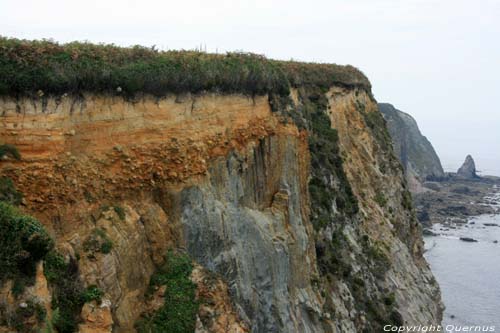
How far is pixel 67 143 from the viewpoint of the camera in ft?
44.0

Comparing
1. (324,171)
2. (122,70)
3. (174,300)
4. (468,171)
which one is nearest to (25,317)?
(174,300)

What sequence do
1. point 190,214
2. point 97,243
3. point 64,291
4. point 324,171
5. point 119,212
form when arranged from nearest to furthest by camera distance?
point 64,291 < point 97,243 < point 119,212 < point 190,214 < point 324,171

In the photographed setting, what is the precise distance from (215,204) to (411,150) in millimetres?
106680

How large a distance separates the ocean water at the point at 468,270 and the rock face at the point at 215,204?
17.7 meters

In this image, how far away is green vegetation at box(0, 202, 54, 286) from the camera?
1006 centimetres

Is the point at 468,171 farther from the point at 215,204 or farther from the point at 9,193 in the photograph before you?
the point at 9,193

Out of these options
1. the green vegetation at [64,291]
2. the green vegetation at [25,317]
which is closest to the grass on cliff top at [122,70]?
the green vegetation at [64,291]

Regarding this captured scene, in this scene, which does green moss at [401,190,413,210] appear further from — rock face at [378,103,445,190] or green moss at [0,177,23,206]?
rock face at [378,103,445,190]

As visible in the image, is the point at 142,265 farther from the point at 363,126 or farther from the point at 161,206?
the point at 363,126

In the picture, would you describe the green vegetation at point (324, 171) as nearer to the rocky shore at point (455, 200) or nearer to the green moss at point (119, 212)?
the green moss at point (119, 212)

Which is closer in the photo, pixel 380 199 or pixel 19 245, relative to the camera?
pixel 19 245

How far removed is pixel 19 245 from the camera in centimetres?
1016

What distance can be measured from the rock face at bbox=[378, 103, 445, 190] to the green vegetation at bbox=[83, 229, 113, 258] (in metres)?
88.2

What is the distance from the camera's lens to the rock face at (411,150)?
10138cm
